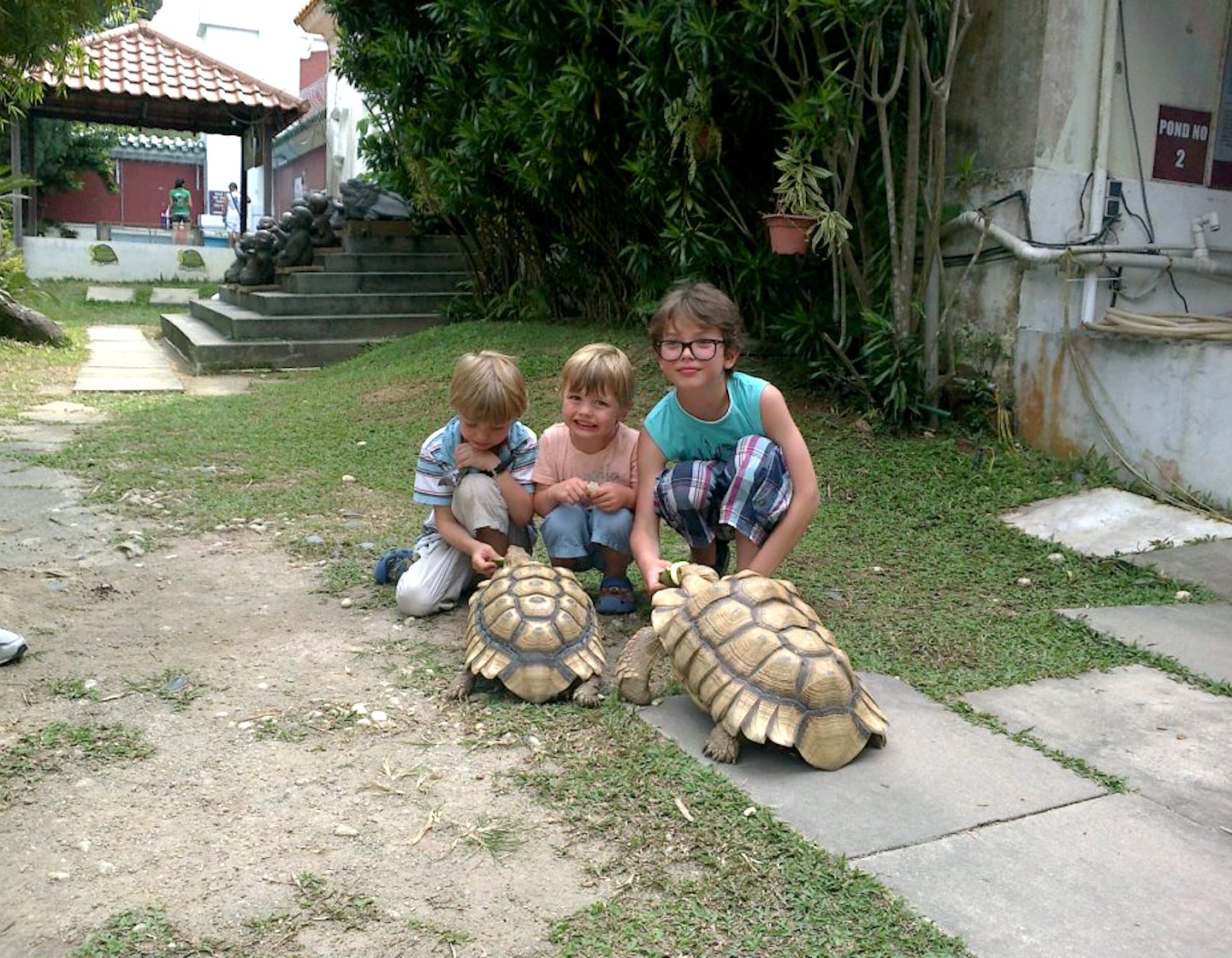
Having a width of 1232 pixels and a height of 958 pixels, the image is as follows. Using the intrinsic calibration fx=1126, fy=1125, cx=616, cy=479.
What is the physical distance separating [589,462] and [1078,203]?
357 centimetres

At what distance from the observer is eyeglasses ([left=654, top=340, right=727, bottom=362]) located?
3.30 metres

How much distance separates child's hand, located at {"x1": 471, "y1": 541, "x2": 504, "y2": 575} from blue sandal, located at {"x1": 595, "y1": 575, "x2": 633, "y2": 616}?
1.35 feet

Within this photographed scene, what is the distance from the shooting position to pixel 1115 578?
14.6 ft

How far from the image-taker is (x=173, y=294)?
741 inches

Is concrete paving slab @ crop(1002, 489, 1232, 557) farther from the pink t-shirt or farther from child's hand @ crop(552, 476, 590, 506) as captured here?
child's hand @ crop(552, 476, 590, 506)

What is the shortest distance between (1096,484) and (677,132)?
3107 millimetres

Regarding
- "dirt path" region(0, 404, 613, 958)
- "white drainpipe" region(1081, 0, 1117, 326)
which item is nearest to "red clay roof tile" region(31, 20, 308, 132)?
"white drainpipe" region(1081, 0, 1117, 326)

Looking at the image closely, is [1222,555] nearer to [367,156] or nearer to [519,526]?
[519,526]

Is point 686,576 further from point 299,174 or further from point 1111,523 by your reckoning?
point 299,174

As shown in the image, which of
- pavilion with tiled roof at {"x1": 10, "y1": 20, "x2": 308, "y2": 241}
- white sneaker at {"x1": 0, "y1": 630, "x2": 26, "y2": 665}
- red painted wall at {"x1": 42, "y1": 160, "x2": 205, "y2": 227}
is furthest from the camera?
red painted wall at {"x1": 42, "y1": 160, "x2": 205, "y2": 227}

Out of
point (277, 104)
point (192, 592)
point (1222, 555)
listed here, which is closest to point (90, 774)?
point (192, 592)

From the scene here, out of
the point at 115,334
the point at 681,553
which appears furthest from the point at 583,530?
the point at 115,334

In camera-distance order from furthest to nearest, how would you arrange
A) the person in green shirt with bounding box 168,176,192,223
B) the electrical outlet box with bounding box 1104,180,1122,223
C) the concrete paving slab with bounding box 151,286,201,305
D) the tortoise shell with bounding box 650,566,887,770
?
the person in green shirt with bounding box 168,176,192,223 < the concrete paving slab with bounding box 151,286,201,305 < the electrical outlet box with bounding box 1104,180,1122,223 < the tortoise shell with bounding box 650,566,887,770

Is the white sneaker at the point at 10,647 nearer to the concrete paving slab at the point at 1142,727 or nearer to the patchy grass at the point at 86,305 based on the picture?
the concrete paving slab at the point at 1142,727
